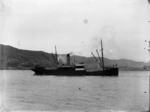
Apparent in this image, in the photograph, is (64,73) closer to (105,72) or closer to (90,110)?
(105,72)

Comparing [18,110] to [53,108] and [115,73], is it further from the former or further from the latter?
[115,73]

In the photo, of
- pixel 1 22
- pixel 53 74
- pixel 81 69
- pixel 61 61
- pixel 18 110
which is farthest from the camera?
pixel 61 61

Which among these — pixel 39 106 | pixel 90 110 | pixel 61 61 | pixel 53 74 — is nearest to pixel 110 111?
pixel 90 110

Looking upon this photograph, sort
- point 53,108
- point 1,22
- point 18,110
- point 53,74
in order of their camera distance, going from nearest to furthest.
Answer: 1. point 1,22
2. point 18,110
3. point 53,108
4. point 53,74

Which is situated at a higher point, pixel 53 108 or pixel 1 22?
pixel 1 22

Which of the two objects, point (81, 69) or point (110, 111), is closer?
point (110, 111)

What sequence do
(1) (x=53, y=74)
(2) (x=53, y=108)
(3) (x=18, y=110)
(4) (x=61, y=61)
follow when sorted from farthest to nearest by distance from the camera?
(4) (x=61, y=61) → (1) (x=53, y=74) → (2) (x=53, y=108) → (3) (x=18, y=110)

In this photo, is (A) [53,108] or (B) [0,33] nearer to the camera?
(B) [0,33]

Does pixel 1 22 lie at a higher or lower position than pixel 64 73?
higher

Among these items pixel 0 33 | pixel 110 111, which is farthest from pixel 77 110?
pixel 0 33
